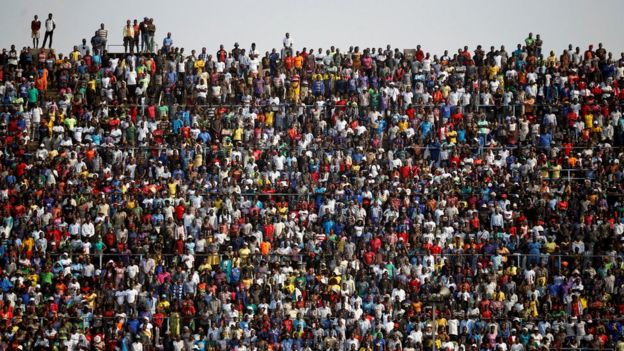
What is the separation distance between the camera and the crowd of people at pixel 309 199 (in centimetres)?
5078

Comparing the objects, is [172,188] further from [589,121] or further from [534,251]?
[589,121]

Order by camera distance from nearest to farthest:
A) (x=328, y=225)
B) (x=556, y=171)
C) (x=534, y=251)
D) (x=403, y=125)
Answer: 1. (x=534, y=251)
2. (x=328, y=225)
3. (x=556, y=171)
4. (x=403, y=125)

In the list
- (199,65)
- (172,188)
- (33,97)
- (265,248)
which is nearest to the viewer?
(265,248)

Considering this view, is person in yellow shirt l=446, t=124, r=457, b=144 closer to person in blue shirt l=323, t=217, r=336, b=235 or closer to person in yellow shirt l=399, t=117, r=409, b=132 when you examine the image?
person in yellow shirt l=399, t=117, r=409, b=132

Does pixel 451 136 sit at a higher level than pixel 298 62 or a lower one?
lower

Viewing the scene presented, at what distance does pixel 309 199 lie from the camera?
5619cm

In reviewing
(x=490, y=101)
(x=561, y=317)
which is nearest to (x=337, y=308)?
(x=561, y=317)

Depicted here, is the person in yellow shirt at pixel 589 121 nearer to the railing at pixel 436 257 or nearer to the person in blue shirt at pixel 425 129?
the person in blue shirt at pixel 425 129

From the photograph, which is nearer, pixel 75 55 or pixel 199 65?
pixel 199 65

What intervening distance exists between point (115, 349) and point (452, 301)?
32.8ft

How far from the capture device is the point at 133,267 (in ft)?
172

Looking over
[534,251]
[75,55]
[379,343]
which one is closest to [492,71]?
[534,251]

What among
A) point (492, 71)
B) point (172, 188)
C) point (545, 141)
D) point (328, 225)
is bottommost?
point (328, 225)

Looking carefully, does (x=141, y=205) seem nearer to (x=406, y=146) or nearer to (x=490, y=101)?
(x=406, y=146)
